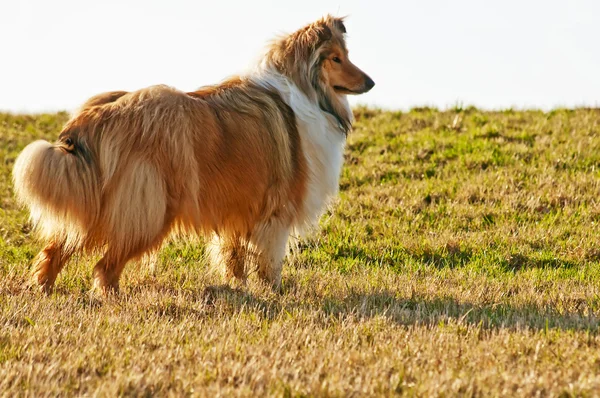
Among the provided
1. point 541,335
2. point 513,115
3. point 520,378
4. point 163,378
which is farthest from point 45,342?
point 513,115

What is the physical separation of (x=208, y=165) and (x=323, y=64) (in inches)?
59.1

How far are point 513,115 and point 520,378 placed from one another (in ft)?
35.6

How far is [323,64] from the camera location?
23.0 ft

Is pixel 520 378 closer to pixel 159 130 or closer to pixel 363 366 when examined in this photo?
pixel 363 366

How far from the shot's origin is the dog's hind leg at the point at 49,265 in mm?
6371

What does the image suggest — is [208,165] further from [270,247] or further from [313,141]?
[313,141]

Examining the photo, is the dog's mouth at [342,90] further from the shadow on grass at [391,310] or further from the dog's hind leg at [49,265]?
the dog's hind leg at [49,265]

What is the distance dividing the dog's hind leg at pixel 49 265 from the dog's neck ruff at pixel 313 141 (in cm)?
191

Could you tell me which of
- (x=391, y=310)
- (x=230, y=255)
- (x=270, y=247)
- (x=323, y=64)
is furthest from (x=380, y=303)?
(x=323, y=64)

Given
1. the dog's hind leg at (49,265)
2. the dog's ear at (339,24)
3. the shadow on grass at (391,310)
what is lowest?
the dog's hind leg at (49,265)

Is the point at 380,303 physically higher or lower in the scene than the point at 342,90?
lower

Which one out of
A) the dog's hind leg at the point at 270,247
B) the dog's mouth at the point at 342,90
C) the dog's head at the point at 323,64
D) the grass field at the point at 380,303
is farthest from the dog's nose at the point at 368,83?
the grass field at the point at 380,303

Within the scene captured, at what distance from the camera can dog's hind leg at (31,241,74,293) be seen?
6371 millimetres

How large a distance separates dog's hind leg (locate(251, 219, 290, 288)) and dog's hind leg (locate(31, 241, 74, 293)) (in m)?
1.49
